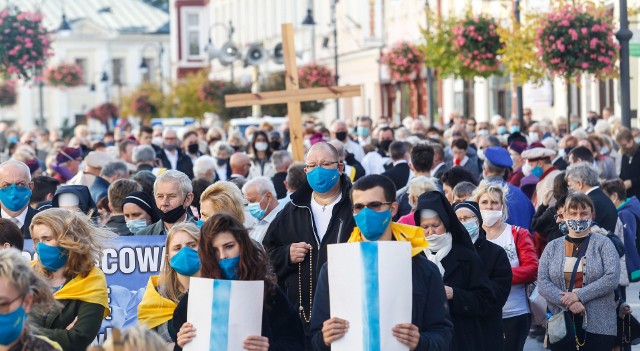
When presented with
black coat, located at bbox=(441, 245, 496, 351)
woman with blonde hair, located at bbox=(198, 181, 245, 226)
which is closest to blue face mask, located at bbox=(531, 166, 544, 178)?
woman with blonde hair, located at bbox=(198, 181, 245, 226)

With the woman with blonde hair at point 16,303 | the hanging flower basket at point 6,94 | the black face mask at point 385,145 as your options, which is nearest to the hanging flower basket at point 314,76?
the black face mask at point 385,145

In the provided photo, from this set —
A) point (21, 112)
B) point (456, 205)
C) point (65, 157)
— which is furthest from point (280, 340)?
point (21, 112)

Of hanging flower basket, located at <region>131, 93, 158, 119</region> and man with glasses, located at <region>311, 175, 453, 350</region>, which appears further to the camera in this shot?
hanging flower basket, located at <region>131, 93, 158, 119</region>

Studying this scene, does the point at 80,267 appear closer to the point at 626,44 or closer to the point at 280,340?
the point at 280,340

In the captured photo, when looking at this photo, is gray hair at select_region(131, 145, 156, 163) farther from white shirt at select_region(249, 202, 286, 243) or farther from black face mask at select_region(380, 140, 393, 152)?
white shirt at select_region(249, 202, 286, 243)

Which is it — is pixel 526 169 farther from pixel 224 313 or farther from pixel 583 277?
pixel 224 313

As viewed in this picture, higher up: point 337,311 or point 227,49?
point 227,49

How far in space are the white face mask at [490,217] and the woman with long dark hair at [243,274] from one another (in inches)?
143

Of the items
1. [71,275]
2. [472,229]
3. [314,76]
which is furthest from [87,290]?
[314,76]

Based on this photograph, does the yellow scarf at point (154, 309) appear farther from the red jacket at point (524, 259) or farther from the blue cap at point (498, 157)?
the blue cap at point (498, 157)

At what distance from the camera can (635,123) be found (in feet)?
104

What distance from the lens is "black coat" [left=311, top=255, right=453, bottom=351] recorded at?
22.5 ft

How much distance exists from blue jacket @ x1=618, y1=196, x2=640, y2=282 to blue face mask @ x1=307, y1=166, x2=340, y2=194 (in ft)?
12.9

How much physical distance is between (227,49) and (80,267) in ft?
112
